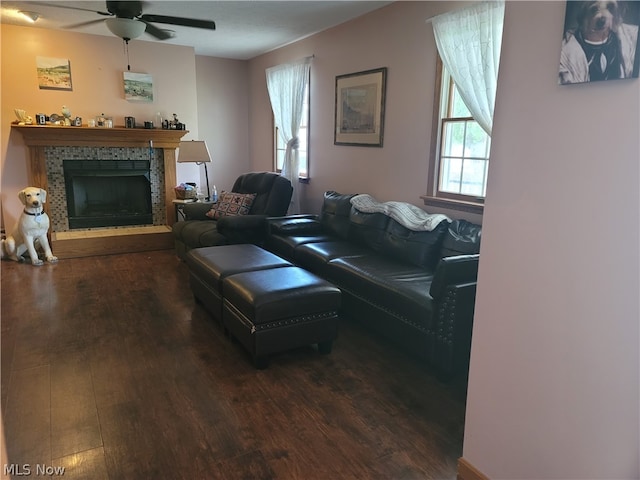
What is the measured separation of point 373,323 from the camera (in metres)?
3.01

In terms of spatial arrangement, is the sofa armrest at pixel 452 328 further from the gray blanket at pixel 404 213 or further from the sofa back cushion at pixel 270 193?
the sofa back cushion at pixel 270 193

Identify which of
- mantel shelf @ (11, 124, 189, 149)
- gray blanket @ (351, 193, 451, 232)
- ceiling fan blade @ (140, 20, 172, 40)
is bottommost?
gray blanket @ (351, 193, 451, 232)

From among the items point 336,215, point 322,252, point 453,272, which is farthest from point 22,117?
point 453,272

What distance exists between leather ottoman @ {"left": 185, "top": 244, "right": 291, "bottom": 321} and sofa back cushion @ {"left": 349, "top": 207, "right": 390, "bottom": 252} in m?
0.83

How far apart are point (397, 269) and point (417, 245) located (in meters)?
0.28

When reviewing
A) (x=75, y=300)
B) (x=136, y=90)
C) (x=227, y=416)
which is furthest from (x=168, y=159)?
(x=227, y=416)

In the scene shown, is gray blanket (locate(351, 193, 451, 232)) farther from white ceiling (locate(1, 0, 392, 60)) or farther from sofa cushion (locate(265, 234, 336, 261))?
white ceiling (locate(1, 0, 392, 60))

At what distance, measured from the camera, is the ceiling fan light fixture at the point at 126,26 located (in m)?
3.77

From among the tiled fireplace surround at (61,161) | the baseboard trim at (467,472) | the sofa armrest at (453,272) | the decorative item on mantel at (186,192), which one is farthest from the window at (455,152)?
the tiled fireplace surround at (61,161)

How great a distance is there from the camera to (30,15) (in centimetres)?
443

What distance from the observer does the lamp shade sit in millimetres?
5465

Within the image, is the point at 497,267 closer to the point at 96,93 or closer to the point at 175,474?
the point at 175,474

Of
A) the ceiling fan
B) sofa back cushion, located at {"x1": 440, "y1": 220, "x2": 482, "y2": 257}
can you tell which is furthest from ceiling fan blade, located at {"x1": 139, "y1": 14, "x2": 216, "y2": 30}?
sofa back cushion, located at {"x1": 440, "y1": 220, "x2": 482, "y2": 257}

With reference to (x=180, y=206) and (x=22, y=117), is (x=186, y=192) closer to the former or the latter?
(x=180, y=206)
